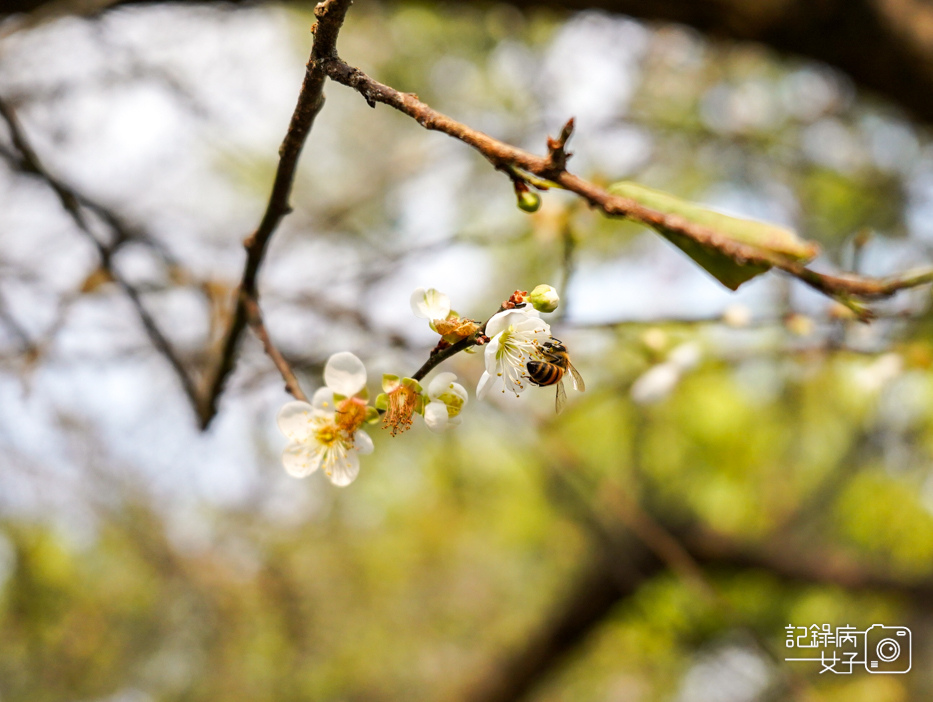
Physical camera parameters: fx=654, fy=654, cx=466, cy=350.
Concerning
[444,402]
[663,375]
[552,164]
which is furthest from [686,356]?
[552,164]

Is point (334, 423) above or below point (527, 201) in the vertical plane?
below

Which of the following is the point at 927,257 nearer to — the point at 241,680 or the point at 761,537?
the point at 761,537

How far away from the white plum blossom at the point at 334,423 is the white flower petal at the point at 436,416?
0.06m

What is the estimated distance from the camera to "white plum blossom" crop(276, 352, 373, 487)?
583mm

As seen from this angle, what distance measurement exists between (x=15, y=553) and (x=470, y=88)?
2.66m

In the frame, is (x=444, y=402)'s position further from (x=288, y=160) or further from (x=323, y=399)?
(x=288, y=160)

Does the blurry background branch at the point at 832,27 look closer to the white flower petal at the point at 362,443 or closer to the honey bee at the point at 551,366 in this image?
the honey bee at the point at 551,366

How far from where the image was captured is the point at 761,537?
3.76 meters

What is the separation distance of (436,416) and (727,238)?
0.91 feet

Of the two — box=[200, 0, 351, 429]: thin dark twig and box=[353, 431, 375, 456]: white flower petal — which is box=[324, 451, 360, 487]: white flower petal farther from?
box=[200, 0, 351, 429]: thin dark twig

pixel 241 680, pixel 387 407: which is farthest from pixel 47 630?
pixel 387 407

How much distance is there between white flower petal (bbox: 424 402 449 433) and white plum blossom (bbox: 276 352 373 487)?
6 centimetres

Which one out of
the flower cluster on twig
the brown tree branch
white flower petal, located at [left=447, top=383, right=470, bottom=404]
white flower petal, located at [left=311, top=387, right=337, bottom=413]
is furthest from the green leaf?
white flower petal, located at [left=311, top=387, right=337, bottom=413]

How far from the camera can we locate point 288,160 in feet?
1.64
